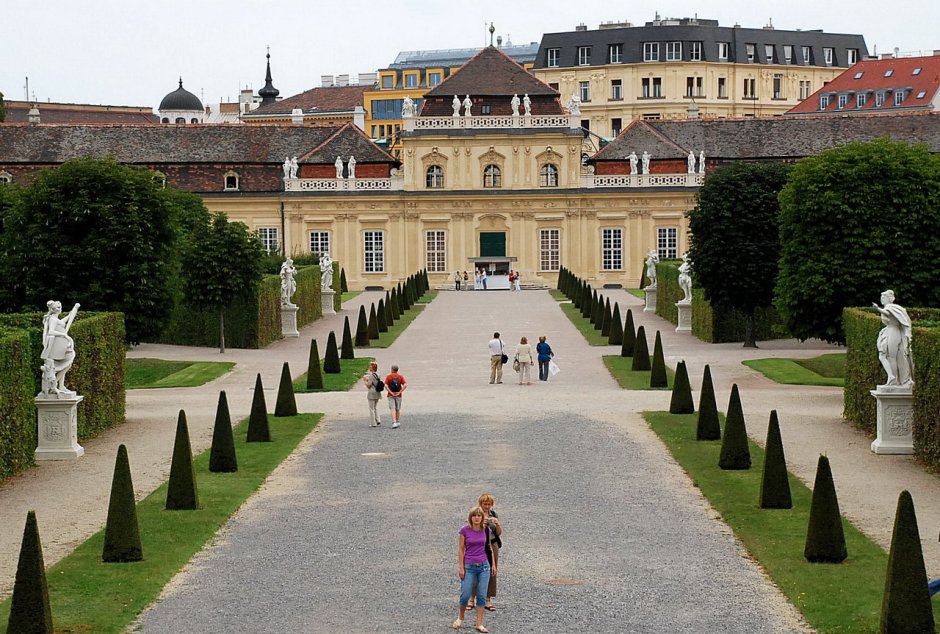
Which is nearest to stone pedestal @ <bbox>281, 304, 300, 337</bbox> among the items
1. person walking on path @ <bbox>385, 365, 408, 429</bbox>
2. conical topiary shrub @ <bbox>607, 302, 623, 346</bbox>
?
conical topiary shrub @ <bbox>607, 302, 623, 346</bbox>

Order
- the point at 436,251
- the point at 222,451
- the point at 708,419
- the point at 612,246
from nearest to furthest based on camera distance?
the point at 222,451 < the point at 708,419 < the point at 612,246 < the point at 436,251

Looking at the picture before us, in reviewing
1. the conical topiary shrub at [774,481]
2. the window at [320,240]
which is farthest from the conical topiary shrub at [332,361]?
the window at [320,240]

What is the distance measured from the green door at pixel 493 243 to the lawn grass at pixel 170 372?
125 feet

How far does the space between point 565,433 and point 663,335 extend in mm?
22921

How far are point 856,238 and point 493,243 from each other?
43588 millimetres

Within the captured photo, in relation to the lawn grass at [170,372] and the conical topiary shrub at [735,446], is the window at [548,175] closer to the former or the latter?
the lawn grass at [170,372]

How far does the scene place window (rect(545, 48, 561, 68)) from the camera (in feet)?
413

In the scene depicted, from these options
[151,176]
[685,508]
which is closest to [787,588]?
[685,508]

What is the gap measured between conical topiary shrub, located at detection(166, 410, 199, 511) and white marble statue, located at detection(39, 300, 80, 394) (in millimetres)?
5865

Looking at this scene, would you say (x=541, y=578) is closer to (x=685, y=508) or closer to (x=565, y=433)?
(x=685, y=508)

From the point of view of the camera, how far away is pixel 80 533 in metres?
18.3

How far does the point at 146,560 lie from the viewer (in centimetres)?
1677

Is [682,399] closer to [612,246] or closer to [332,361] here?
[332,361]

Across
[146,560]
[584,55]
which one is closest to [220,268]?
[146,560]
